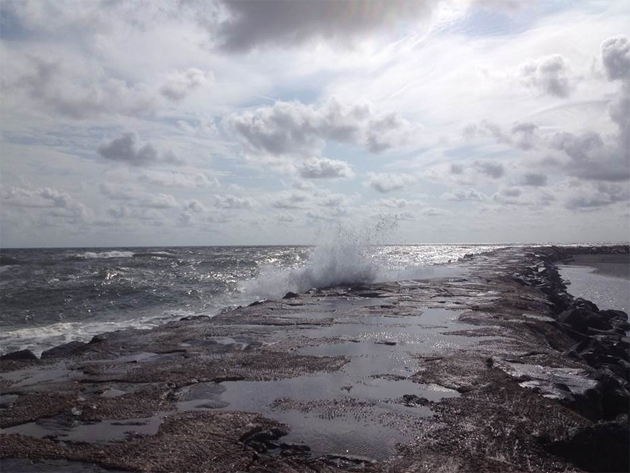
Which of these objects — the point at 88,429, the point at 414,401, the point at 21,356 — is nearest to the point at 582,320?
the point at 414,401

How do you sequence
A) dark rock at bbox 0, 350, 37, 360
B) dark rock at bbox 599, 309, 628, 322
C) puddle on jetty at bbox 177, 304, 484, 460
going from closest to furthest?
puddle on jetty at bbox 177, 304, 484, 460 → dark rock at bbox 0, 350, 37, 360 → dark rock at bbox 599, 309, 628, 322

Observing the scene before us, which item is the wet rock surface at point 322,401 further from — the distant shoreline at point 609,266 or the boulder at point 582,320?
the distant shoreline at point 609,266

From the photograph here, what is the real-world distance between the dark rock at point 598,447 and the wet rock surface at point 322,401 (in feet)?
0.04

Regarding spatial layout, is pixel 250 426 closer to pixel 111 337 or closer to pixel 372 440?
pixel 372 440

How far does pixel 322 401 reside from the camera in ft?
22.2

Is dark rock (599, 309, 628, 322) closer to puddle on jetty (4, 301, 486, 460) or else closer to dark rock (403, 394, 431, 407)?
puddle on jetty (4, 301, 486, 460)

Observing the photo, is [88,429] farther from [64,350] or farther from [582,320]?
[582,320]

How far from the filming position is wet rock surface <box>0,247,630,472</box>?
500cm

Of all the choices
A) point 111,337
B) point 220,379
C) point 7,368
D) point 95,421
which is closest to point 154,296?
point 111,337

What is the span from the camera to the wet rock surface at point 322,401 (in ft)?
16.4

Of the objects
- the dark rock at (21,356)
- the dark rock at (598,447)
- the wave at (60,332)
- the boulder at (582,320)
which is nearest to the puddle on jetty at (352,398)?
the dark rock at (598,447)

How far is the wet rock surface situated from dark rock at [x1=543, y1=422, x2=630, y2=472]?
0.04ft

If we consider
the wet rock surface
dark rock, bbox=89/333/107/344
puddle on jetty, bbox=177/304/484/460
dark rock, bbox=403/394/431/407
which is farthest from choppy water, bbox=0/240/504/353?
dark rock, bbox=403/394/431/407

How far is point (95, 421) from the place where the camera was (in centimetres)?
604
